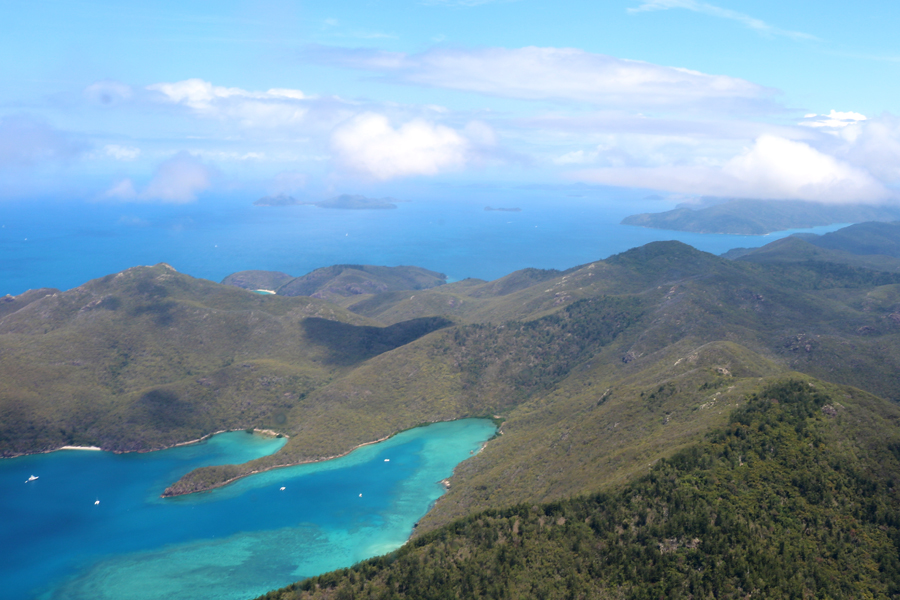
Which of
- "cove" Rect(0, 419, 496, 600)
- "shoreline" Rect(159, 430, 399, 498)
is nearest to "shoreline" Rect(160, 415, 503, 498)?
"shoreline" Rect(159, 430, 399, 498)

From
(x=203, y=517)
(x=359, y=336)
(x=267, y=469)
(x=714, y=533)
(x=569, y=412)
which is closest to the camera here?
(x=714, y=533)

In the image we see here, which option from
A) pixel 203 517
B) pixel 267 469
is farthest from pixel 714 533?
pixel 267 469

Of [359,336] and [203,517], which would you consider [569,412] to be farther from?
[359,336]

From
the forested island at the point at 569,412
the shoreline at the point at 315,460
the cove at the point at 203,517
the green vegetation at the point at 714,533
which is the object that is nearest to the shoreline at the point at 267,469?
the shoreline at the point at 315,460

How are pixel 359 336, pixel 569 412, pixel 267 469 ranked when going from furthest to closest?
pixel 359 336 < pixel 569 412 < pixel 267 469

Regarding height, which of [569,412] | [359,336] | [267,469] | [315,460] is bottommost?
[315,460]

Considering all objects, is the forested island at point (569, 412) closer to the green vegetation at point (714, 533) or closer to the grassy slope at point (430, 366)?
the green vegetation at point (714, 533)

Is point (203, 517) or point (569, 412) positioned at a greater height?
point (569, 412)
